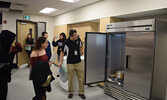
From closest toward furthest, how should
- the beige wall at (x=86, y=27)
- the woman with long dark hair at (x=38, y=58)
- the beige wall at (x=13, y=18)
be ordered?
1. the woman with long dark hair at (x=38, y=58)
2. the beige wall at (x=86, y=27)
3. the beige wall at (x=13, y=18)

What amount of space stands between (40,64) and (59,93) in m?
1.63

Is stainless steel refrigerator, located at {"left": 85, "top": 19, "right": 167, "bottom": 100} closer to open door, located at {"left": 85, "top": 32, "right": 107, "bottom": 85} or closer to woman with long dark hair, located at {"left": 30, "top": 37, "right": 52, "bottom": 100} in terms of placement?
open door, located at {"left": 85, "top": 32, "right": 107, "bottom": 85}

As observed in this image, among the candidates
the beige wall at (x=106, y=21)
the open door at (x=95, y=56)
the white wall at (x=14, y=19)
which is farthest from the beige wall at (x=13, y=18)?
the open door at (x=95, y=56)

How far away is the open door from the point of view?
9.78 feet

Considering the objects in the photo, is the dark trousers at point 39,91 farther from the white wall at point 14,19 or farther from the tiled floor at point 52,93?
the white wall at point 14,19

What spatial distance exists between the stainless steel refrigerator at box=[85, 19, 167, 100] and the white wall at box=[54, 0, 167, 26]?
1.16 feet

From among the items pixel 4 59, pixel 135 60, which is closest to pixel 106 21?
pixel 135 60

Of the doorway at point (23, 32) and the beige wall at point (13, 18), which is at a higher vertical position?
the beige wall at point (13, 18)

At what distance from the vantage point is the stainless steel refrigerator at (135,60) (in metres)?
2.34

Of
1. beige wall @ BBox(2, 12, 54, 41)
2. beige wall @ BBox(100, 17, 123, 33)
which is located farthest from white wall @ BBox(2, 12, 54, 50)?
beige wall @ BBox(100, 17, 123, 33)

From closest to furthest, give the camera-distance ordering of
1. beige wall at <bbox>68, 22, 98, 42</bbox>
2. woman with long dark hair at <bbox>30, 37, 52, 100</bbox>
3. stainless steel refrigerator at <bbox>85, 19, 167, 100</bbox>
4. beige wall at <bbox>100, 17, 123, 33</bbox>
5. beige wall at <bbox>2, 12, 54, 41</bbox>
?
woman with long dark hair at <bbox>30, 37, 52, 100</bbox>, stainless steel refrigerator at <bbox>85, 19, 167, 100</bbox>, beige wall at <bbox>100, 17, 123, 33</bbox>, beige wall at <bbox>68, 22, 98, 42</bbox>, beige wall at <bbox>2, 12, 54, 41</bbox>

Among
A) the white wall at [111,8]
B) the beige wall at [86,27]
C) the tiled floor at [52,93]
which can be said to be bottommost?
the tiled floor at [52,93]

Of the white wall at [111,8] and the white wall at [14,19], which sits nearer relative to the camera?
the white wall at [111,8]

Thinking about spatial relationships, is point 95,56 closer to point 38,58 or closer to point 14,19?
point 38,58
